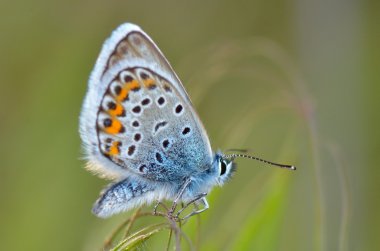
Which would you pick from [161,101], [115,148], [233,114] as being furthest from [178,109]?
[233,114]

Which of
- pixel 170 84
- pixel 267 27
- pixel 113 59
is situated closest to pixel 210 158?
pixel 170 84

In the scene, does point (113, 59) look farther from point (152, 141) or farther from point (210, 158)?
point (210, 158)

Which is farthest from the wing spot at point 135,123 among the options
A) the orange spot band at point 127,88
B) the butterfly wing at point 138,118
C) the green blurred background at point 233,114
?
the green blurred background at point 233,114

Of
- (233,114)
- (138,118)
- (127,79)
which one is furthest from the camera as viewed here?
(233,114)

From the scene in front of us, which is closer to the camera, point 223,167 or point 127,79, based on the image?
point 127,79

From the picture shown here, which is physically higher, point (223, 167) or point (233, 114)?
point (233, 114)

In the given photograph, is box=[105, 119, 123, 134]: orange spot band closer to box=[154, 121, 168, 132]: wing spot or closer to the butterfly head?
box=[154, 121, 168, 132]: wing spot

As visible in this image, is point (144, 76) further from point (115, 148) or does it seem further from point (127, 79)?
point (115, 148)

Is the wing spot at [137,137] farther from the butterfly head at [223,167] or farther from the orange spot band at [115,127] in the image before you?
the butterfly head at [223,167]
